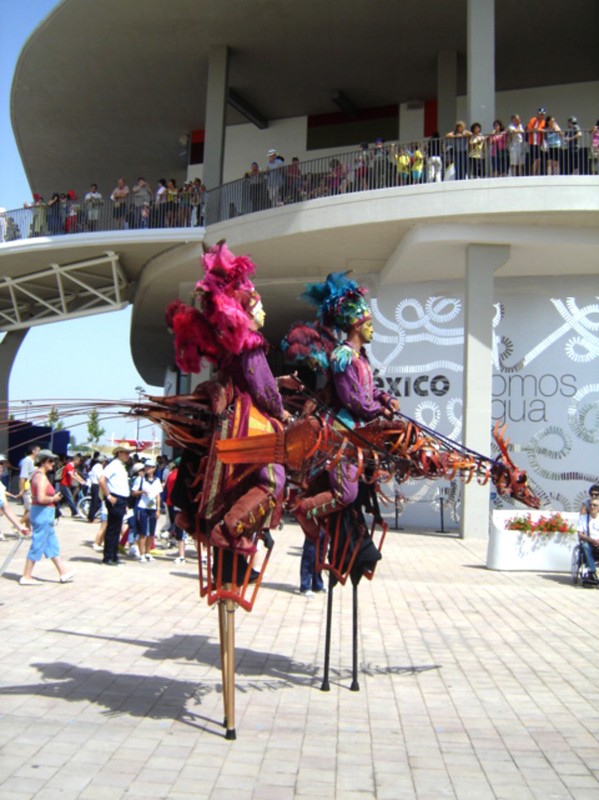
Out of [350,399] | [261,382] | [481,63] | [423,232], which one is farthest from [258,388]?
[481,63]

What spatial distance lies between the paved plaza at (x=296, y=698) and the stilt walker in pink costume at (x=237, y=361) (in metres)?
1.23

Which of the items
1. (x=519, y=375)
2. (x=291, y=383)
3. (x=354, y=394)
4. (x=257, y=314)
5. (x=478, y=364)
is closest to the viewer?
(x=257, y=314)

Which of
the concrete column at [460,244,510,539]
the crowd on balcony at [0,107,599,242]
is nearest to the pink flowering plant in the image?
the concrete column at [460,244,510,539]

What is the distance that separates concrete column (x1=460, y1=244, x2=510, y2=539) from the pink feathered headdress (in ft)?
41.7

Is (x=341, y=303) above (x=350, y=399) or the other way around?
above

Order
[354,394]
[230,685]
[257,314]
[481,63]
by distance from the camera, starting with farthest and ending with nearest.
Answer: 1. [481,63]
2. [354,394]
3. [257,314]
4. [230,685]

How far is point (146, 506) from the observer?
12.5m

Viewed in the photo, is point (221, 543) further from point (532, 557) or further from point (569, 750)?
point (532, 557)

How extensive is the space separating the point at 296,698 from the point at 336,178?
14.9 metres

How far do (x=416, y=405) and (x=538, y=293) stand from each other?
3966mm

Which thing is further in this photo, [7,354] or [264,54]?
[7,354]

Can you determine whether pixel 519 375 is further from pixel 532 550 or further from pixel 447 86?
pixel 447 86

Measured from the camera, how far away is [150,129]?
1074 inches

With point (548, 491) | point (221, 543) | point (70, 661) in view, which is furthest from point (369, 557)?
point (548, 491)
